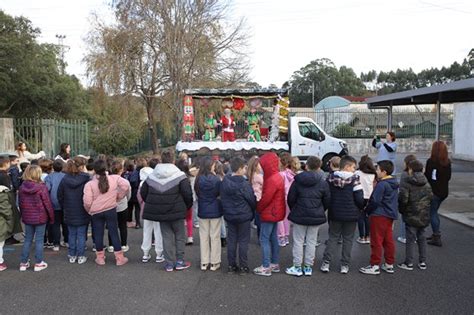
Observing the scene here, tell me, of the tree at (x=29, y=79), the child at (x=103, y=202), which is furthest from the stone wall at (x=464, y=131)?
the tree at (x=29, y=79)

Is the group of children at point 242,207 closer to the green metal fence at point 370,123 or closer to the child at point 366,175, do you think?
the child at point 366,175

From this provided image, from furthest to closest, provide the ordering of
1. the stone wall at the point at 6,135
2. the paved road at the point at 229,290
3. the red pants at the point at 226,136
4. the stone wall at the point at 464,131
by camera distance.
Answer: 1. the stone wall at the point at 464,131
2. the red pants at the point at 226,136
3. the stone wall at the point at 6,135
4. the paved road at the point at 229,290

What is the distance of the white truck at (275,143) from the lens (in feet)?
46.7

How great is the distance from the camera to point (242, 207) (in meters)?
5.63

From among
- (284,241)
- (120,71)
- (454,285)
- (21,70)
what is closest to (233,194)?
(284,241)

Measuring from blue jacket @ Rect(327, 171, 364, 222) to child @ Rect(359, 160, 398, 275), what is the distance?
241mm

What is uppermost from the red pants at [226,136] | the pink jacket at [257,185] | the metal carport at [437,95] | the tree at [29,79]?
the tree at [29,79]

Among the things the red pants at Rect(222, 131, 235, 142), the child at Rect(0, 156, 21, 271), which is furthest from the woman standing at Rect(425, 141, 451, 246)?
the red pants at Rect(222, 131, 235, 142)

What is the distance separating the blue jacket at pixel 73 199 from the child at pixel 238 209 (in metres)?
2.14

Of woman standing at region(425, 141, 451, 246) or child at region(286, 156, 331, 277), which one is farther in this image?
woman standing at region(425, 141, 451, 246)

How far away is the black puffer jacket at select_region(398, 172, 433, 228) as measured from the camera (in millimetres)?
5879

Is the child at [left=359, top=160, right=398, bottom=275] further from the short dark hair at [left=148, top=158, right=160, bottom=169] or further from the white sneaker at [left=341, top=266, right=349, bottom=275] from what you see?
the short dark hair at [left=148, top=158, right=160, bottom=169]

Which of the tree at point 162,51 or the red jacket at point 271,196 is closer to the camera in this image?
the red jacket at point 271,196

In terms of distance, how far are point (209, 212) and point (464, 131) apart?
19953 mm
